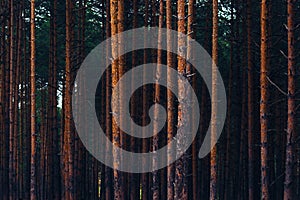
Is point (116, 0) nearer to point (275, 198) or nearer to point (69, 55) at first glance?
point (69, 55)

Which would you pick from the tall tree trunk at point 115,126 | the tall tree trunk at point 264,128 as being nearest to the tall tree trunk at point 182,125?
the tall tree trunk at point 115,126

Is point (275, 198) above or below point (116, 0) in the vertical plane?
A: below

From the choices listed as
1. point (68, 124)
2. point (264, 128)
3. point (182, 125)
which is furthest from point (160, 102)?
point (264, 128)

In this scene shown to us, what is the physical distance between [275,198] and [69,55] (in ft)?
31.8

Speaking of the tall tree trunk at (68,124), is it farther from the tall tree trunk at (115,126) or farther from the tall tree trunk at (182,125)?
the tall tree trunk at (182,125)

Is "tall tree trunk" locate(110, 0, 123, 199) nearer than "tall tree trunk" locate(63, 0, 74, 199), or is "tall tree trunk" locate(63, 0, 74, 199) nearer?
"tall tree trunk" locate(110, 0, 123, 199)

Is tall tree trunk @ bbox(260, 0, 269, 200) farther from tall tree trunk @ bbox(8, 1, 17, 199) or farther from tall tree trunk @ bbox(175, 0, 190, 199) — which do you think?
tall tree trunk @ bbox(8, 1, 17, 199)

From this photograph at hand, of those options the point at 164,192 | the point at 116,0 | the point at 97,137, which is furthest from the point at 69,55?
the point at 97,137

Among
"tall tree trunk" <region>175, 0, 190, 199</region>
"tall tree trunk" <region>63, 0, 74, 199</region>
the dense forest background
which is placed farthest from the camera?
the dense forest background

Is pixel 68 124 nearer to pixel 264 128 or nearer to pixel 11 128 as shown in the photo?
pixel 11 128

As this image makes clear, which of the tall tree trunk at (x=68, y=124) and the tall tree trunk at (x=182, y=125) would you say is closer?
the tall tree trunk at (x=182, y=125)

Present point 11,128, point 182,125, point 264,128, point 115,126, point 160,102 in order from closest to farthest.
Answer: point 182,125 < point 264,128 < point 115,126 < point 160,102 < point 11,128

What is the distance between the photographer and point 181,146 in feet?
44.9

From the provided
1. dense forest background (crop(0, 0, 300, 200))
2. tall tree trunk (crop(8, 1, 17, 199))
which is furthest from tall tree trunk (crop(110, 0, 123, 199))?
tall tree trunk (crop(8, 1, 17, 199))
